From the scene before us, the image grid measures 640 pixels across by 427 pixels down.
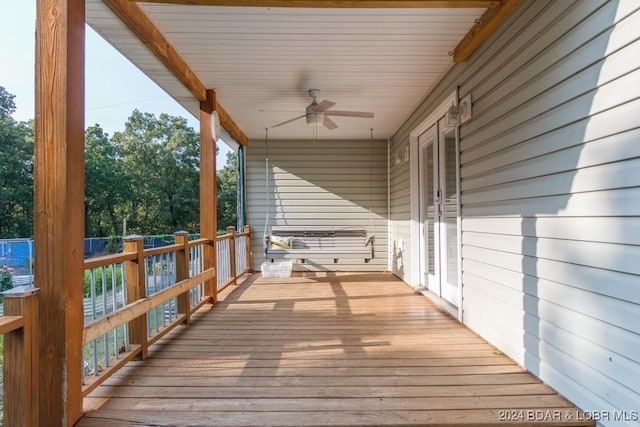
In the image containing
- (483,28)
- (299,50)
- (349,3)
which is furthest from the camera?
(299,50)

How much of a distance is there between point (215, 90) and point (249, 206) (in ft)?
8.91

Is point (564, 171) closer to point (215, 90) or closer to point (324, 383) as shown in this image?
point (324, 383)

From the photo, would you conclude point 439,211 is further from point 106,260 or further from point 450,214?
point 106,260

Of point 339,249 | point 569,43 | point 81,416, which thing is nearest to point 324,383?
point 81,416

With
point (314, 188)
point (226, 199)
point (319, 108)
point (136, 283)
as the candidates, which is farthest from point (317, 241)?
point (226, 199)

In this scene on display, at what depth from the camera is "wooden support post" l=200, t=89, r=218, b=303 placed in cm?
381

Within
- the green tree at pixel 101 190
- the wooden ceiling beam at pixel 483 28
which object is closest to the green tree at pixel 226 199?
the green tree at pixel 101 190

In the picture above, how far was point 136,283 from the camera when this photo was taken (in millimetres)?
2346

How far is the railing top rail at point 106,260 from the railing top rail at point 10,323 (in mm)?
455

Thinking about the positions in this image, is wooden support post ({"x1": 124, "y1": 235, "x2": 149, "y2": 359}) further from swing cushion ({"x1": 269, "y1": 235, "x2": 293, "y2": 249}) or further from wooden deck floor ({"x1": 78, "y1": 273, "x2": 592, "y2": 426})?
swing cushion ({"x1": 269, "y1": 235, "x2": 293, "y2": 249})

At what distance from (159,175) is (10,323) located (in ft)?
69.5

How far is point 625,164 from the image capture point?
1.41 meters

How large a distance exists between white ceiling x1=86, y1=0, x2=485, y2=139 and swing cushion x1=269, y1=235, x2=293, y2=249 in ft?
6.77

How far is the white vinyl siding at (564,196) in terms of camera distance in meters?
1.43
